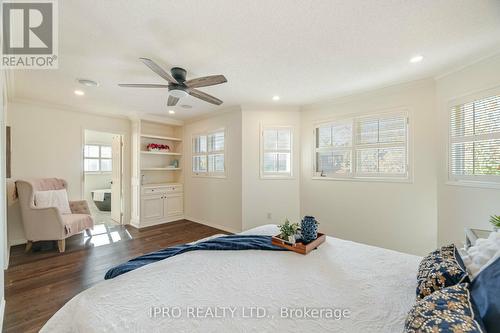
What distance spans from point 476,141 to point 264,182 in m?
2.95

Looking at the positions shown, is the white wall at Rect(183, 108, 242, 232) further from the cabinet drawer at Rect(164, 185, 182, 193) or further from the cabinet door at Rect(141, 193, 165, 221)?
the cabinet door at Rect(141, 193, 165, 221)

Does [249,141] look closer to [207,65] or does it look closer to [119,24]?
[207,65]

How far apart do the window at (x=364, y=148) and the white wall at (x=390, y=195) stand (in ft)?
0.42

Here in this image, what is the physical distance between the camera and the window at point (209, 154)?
4618 mm

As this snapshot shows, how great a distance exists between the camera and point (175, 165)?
5488mm

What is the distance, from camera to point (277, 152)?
4215 millimetres

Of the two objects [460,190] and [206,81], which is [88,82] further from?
[460,190]

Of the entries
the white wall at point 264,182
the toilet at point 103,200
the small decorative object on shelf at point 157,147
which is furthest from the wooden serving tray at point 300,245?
the toilet at point 103,200

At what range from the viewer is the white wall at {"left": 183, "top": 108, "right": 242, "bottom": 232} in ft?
13.7

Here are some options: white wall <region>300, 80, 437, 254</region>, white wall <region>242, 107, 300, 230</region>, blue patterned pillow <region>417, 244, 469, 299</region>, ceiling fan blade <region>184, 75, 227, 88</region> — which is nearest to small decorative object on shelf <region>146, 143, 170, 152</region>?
white wall <region>242, 107, 300, 230</region>

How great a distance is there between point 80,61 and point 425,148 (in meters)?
4.43

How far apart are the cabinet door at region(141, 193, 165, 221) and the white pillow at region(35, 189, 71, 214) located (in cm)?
129

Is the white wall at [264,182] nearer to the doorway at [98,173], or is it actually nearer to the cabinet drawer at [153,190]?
the cabinet drawer at [153,190]

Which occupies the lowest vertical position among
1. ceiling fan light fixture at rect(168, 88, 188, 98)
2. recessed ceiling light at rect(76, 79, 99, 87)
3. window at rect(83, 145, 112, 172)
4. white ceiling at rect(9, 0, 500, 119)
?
window at rect(83, 145, 112, 172)
